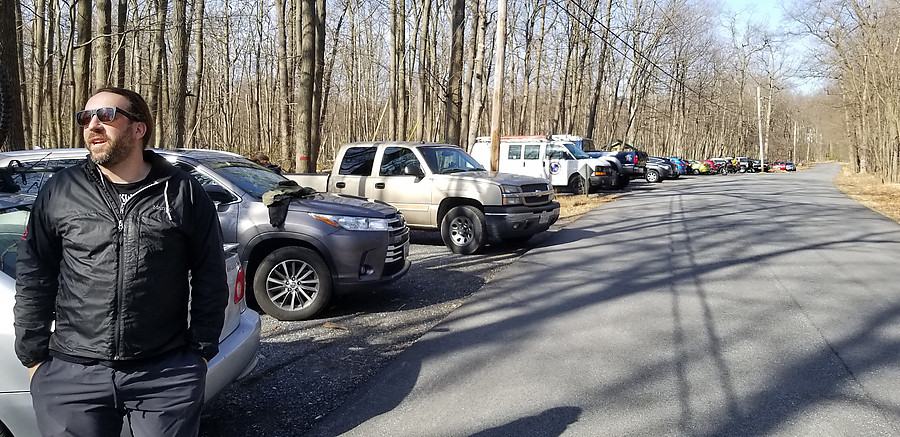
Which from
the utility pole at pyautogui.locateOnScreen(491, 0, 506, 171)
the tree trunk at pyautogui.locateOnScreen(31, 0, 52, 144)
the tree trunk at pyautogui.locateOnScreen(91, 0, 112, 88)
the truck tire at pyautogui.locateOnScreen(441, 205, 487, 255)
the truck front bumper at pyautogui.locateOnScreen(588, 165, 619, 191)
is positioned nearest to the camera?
the truck tire at pyautogui.locateOnScreen(441, 205, 487, 255)

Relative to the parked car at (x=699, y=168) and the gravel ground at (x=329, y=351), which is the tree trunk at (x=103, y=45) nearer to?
the gravel ground at (x=329, y=351)

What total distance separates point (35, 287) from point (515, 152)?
67.0 ft

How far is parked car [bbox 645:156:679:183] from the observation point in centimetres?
3450

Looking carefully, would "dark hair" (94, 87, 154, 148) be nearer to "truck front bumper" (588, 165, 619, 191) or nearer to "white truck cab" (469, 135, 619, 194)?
"white truck cab" (469, 135, 619, 194)

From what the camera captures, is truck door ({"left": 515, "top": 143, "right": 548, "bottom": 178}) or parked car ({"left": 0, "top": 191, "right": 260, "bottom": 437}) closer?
parked car ({"left": 0, "top": 191, "right": 260, "bottom": 437})

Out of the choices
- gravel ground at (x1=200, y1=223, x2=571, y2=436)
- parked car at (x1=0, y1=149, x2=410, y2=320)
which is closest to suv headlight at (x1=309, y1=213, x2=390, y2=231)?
parked car at (x1=0, y1=149, x2=410, y2=320)

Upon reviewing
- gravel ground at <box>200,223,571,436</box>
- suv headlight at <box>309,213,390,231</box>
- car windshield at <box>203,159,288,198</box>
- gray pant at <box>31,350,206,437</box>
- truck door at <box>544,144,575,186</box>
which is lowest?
gravel ground at <box>200,223,571,436</box>

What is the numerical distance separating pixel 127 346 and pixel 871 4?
43561 mm

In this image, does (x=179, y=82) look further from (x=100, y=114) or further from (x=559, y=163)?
(x=100, y=114)

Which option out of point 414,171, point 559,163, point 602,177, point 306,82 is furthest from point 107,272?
point 602,177

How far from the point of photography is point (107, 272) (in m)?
2.18

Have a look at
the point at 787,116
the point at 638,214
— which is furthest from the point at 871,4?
the point at 787,116

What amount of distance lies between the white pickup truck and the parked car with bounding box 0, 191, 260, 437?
6084 mm

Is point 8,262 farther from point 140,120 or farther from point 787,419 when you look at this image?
point 787,419
